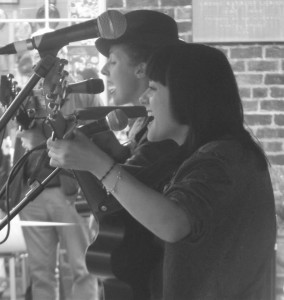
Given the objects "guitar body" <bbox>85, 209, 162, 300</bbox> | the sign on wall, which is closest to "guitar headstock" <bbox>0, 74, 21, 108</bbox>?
"guitar body" <bbox>85, 209, 162, 300</bbox>

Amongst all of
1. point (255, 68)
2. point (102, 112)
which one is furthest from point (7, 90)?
point (255, 68)

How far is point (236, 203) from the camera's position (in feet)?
4.07

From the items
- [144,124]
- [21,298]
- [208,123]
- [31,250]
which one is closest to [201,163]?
[208,123]

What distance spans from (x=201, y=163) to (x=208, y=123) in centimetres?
9

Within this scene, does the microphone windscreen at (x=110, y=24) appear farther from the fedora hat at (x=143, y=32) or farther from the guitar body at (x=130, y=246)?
the fedora hat at (x=143, y=32)

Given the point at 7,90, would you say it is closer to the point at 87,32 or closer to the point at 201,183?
the point at 87,32

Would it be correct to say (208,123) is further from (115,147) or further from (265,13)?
(265,13)

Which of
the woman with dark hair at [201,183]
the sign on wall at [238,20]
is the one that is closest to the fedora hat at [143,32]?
the woman with dark hair at [201,183]

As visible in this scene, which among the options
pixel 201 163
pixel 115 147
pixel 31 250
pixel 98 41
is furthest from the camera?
pixel 31 250

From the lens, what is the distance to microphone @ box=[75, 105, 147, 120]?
122cm

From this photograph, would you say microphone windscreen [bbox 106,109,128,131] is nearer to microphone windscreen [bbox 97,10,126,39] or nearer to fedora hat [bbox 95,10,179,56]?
microphone windscreen [bbox 97,10,126,39]

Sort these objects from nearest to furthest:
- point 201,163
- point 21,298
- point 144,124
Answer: point 201,163
point 144,124
point 21,298

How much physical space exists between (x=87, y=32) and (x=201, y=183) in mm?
316

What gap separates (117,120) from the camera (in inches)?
48.1
